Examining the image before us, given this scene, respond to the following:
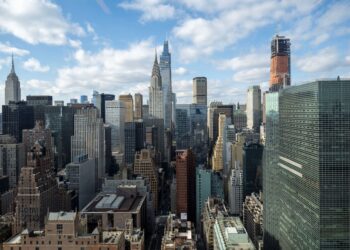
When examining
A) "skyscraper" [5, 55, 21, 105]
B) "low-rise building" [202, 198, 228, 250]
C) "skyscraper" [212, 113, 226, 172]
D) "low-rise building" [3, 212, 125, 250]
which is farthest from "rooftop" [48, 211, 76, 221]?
"skyscraper" [5, 55, 21, 105]

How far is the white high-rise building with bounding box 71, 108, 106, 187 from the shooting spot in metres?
147

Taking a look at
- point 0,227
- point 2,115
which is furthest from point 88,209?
point 2,115

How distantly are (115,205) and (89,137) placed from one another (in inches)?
2703

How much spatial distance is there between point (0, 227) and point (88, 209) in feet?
54.0

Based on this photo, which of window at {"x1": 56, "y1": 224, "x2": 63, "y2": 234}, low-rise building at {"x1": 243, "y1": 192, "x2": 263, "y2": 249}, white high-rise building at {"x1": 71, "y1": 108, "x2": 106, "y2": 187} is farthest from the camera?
white high-rise building at {"x1": 71, "y1": 108, "x2": 106, "y2": 187}

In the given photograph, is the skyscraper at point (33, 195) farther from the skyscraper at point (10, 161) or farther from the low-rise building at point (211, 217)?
the skyscraper at point (10, 161)

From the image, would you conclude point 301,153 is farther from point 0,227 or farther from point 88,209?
point 0,227

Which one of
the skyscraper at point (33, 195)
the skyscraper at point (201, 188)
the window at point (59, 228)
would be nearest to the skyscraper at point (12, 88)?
the skyscraper at point (33, 195)

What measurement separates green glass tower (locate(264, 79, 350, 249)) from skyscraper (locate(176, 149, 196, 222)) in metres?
46.2

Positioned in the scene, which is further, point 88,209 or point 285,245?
point 88,209

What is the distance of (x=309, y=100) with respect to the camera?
49.8 m

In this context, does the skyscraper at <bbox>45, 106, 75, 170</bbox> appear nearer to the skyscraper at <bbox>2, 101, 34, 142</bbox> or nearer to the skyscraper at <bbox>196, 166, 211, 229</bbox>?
the skyscraper at <bbox>2, 101, 34, 142</bbox>

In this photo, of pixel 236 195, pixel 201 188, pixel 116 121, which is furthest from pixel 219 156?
pixel 116 121

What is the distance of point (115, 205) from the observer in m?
83.4
